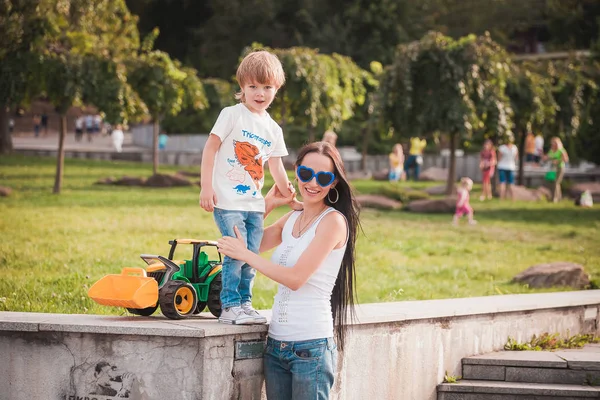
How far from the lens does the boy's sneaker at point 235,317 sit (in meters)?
5.45

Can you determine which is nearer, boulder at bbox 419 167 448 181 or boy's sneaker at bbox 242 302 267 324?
boy's sneaker at bbox 242 302 267 324

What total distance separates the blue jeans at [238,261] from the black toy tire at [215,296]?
229mm

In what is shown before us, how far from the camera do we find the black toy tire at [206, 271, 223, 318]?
587cm

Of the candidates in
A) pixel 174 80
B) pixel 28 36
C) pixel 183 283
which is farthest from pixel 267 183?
pixel 183 283

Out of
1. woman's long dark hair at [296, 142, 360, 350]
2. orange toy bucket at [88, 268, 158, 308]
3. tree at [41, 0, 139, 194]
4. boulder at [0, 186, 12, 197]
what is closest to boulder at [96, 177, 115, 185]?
tree at [41, 0, 139, 194]

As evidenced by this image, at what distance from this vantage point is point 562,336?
8.39 m

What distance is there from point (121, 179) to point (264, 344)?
19.9 meters

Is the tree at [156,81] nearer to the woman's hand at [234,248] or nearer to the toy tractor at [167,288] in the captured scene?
the toy tractor at [167,288]

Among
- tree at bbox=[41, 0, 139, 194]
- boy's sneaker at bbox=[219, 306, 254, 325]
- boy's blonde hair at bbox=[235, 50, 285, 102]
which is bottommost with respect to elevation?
boy's sneaker at bbox=[219, 306, 254, 325]

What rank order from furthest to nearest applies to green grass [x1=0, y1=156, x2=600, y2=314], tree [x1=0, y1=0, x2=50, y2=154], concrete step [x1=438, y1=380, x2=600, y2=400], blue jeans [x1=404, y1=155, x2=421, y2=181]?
blue jeans [x1=404, y1=155, x2=421, y2=181], tree [x1=0, y1=0, x2=50, y2=154], green grass [x1=0, y1=156, x2=600, y2=314], concrete step [x1=438, y1=380, x2=600, y2=400]

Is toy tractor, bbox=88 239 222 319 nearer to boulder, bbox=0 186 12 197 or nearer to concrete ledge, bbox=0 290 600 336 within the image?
concrete ledge, bbox=0 290 600 336

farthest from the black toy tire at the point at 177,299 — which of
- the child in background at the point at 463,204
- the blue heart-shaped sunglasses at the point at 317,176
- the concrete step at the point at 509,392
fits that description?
the child in background at the point at 463,204

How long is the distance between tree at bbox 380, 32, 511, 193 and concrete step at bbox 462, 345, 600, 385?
Result: 17678mm

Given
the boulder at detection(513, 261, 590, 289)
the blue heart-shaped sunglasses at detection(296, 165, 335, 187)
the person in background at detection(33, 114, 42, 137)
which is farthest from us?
the person in background at detection(33, 114, 42, 137)
